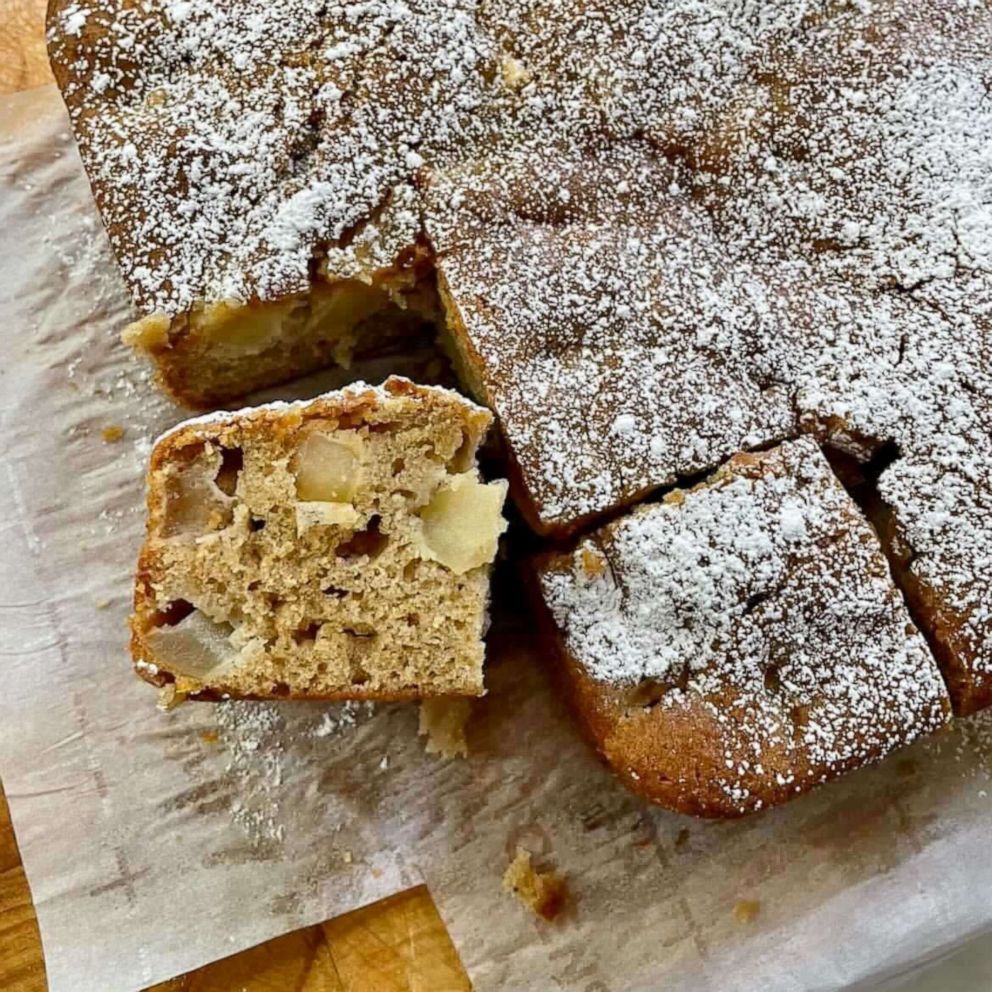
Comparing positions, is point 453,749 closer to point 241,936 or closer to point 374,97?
point 241,936

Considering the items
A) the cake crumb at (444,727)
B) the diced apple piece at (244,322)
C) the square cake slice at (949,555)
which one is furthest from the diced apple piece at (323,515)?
the square cake slice at (949,555)

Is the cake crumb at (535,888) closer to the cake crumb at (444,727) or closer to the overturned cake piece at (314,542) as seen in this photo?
the cake crumb at (444,727)

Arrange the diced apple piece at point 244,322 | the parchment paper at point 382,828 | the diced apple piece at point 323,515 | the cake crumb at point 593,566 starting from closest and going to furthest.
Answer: the diced apple piece at point 323,515
the cake crumb at point 593,566
the diced apple piece at point 244,322
the parchment paper at point 382,828

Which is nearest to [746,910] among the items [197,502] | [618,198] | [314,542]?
[314,542]

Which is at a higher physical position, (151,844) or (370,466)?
(370,466)

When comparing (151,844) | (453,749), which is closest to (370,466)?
(453,749)

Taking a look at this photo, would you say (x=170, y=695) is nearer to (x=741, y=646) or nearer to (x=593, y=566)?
(x=593, y=566)

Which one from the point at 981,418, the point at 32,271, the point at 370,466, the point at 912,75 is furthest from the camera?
the point at 32,271
